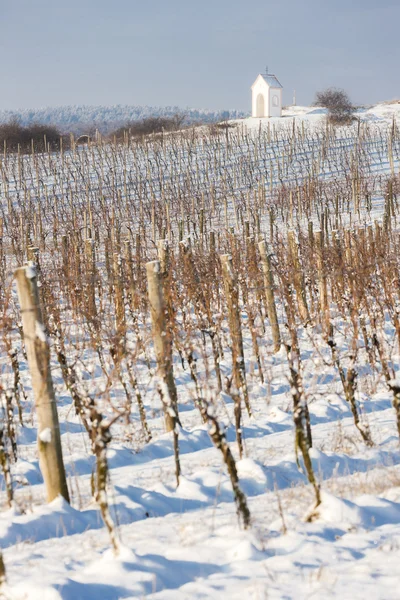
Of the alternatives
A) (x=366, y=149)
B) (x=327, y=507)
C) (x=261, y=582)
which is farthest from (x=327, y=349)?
(x=366, y=149)

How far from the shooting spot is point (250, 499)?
399cm

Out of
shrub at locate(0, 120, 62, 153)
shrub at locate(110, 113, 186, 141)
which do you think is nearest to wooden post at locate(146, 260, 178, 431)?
shrub at locate(0, 120, 62, 153)

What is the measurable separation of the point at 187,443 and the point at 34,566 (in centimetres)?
243

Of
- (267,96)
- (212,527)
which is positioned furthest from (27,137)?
(212,527)

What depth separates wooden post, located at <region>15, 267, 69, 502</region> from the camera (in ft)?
12.6

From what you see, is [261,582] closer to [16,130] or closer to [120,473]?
[120,473]

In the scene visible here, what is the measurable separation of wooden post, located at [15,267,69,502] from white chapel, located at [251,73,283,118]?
164ft

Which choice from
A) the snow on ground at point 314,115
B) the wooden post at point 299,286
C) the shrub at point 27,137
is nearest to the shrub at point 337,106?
the snow on ground at point 314,115

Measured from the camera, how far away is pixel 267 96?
50906 mm

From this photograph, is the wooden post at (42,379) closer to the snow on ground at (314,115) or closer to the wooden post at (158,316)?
the wooden post at (158,316)

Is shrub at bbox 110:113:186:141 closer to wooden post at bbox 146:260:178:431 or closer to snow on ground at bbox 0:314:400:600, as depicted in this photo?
wooden post at bbox 146:260:178:431

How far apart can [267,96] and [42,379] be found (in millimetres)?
50797

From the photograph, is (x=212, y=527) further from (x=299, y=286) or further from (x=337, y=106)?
(x=337, y=106)

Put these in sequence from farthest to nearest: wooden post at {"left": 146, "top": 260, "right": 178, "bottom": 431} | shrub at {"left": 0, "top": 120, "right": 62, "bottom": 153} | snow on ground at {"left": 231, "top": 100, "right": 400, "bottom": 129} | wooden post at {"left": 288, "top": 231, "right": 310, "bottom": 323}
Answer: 1. snow on ground at {"left": 231, "top": 100, "right": 400, "bottom": 129}
2. shrub at {"left": 0, "top": 120, "right": 62, "bottom": 153}
3. wooden post at {"left": 288, "top": 231, "right": 310, "bottom": 323}
4. wooden post at {"left": 146, "top": 260, "right": 178, "bottom": 431}
